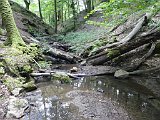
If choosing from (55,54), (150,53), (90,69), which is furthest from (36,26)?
(150,53)

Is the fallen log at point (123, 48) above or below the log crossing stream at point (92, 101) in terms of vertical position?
above

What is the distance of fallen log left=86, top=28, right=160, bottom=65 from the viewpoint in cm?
1133

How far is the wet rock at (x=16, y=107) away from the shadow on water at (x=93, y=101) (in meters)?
0.20

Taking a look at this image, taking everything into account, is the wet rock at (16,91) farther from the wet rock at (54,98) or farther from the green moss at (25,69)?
the green moss at (25,69)

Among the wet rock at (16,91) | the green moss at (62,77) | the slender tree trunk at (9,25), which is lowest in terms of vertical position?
the wet rock at (16,91)

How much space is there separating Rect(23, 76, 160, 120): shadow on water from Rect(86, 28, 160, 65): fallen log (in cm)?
259

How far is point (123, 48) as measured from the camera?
12.0m

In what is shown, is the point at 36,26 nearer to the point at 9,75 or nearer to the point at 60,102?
the point at 9,75

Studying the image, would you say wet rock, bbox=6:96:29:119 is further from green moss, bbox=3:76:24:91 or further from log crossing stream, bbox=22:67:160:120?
green moss, bbox=3:76:24:91

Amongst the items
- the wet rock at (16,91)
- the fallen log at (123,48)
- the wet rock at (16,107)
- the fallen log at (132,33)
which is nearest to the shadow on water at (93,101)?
the wet rock at (16,107)

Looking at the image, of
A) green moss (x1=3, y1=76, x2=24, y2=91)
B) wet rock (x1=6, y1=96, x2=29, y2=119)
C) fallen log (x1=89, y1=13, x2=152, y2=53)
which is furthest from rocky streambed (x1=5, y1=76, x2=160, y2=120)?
fallen log (x1=89, y1=13, x2=152, y2=53)

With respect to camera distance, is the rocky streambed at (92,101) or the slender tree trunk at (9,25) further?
the slender tree trunk at (9,25)

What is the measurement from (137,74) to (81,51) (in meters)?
6.69

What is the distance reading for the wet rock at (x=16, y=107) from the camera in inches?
236
